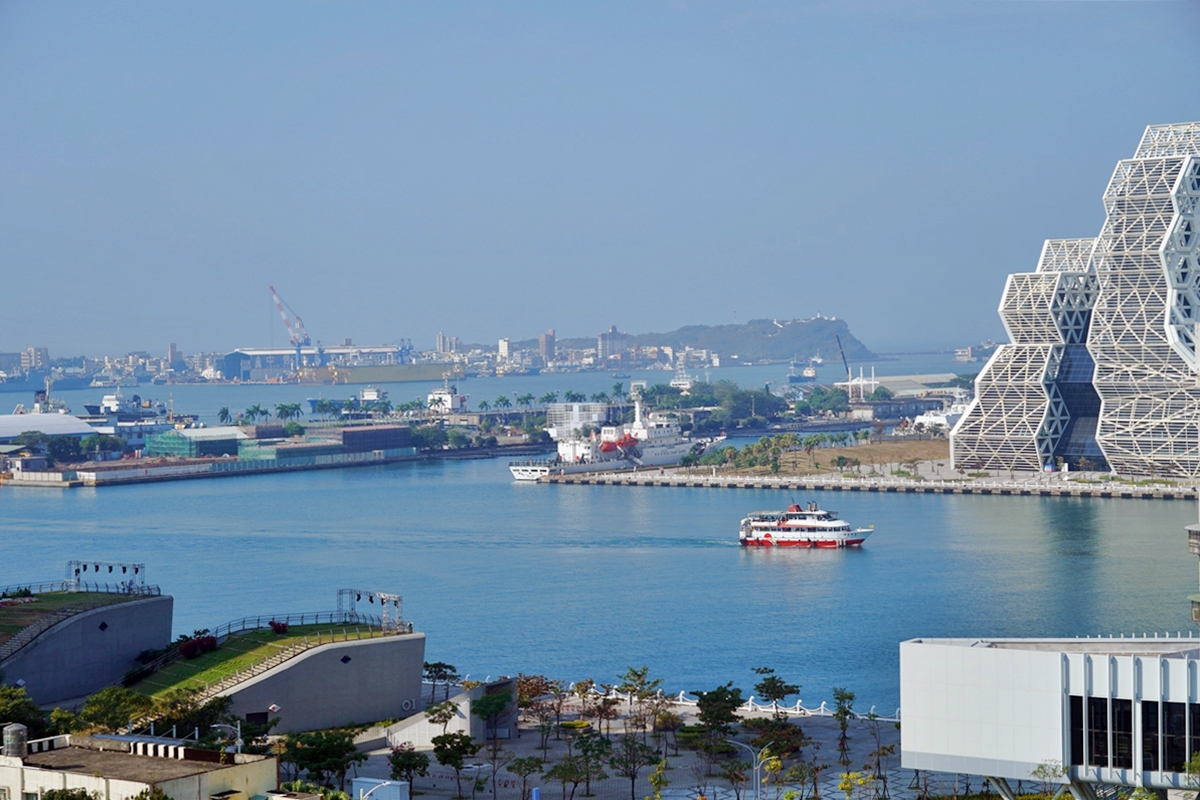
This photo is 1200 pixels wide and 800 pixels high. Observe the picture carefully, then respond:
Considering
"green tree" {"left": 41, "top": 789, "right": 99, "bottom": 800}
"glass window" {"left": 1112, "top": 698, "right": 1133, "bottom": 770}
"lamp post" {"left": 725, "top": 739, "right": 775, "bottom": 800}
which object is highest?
"glass window" {"left": 1112, "top": 698, "right": 1133, "bottom": 770}

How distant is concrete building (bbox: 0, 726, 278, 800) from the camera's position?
1109 centimetres

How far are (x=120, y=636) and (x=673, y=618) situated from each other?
10493mm

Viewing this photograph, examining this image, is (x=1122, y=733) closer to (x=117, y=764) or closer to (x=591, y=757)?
(x=591, y=757)

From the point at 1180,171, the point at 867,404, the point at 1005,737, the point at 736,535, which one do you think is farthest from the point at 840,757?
the point at 867,404

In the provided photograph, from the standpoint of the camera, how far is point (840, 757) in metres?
16.7

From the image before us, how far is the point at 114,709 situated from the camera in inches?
620

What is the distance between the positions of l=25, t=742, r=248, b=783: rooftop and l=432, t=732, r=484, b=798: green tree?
12.6 ft

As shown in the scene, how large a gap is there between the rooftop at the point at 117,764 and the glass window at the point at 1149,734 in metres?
5.85

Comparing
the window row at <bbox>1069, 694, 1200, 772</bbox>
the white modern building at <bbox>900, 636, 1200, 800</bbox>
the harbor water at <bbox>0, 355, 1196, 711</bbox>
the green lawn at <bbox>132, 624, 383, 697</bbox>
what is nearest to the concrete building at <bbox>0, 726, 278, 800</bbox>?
the white modern building at <bbox>900, 636, 1200, 800</bbox>

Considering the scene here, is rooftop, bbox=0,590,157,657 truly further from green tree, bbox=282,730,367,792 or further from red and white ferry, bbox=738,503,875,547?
red and white ferry, bbox=738,503,875,547

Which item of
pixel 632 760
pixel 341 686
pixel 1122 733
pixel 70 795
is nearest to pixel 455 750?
pixel 632 760

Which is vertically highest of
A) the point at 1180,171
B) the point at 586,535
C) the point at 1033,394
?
the point at 1180,171

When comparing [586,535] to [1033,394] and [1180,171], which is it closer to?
[1033,394]

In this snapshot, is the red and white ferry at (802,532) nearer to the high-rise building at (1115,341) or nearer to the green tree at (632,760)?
the high-rise building at (1115,341)
